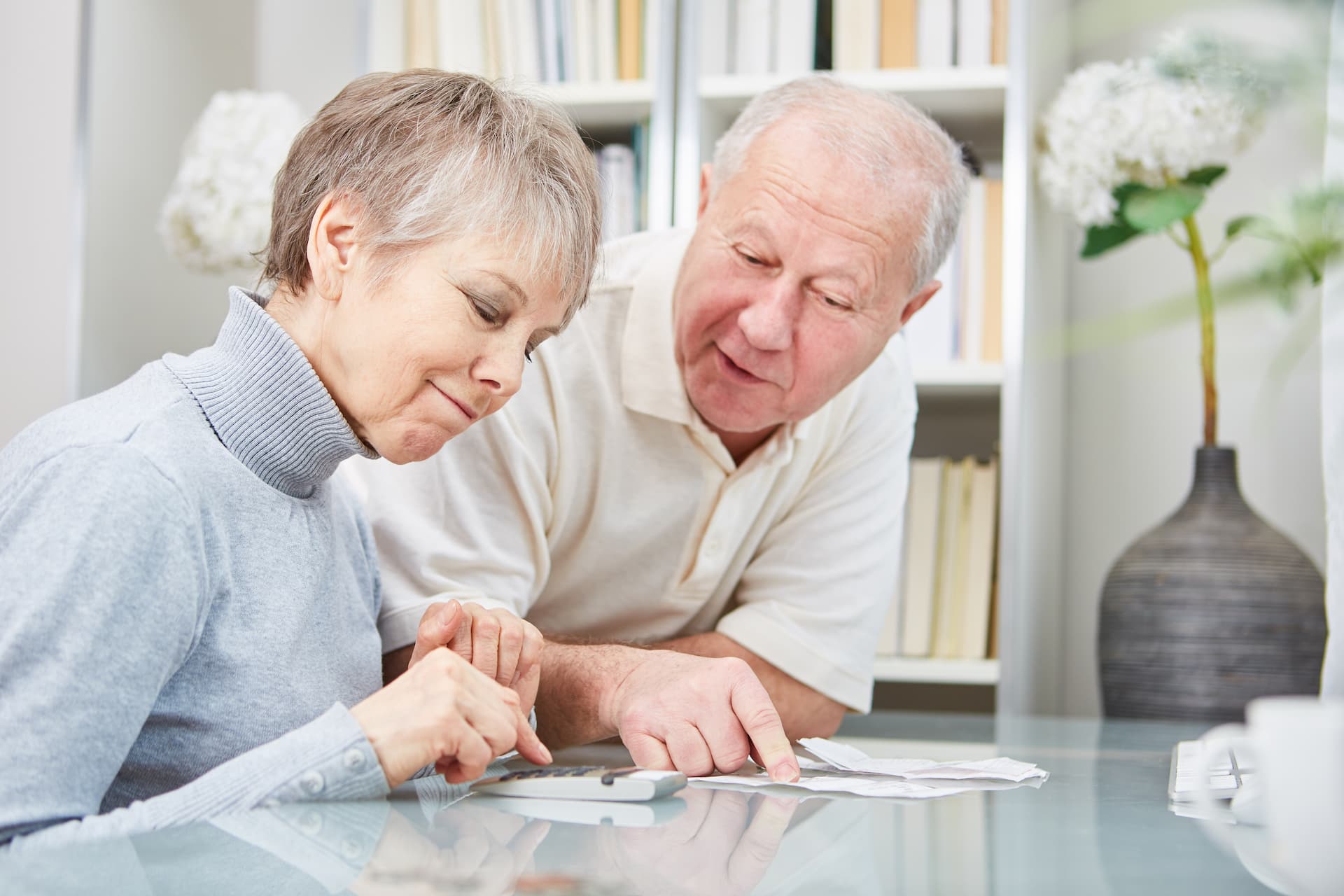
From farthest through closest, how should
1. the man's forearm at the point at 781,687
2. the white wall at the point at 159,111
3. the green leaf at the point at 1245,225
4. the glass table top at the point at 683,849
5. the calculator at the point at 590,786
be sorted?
the white wall at the point at 159,111 < the green leaf at the point at 1245,225 < the man's forearm at the point at 781,687 < the calculator at the point at 590,786 < the glass table top at the point at 683,849

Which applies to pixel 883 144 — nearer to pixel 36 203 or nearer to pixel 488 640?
pixel 488 640

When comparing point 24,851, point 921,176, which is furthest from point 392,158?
point 921,176

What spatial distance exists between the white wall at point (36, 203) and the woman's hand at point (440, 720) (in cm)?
155

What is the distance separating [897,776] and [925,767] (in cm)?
4

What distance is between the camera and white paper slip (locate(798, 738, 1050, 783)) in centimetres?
96

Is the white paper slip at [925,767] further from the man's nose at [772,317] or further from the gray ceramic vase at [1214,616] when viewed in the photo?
the gray ceramic vase at [1214,616]

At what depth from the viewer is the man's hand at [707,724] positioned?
38.3 inches

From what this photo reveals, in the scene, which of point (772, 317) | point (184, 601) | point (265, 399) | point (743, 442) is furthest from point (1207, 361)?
point (184, 601)

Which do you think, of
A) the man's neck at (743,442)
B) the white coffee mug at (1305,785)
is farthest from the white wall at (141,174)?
the white coffee mug at (1305,785)

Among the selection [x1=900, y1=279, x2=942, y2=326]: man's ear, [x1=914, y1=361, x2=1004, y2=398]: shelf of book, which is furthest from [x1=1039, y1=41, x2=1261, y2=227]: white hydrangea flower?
[x1=900, y1=279, x2=942, y2=326]: man's ear

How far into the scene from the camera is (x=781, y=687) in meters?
1.48

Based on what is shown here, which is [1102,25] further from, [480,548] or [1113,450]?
[1113,450]

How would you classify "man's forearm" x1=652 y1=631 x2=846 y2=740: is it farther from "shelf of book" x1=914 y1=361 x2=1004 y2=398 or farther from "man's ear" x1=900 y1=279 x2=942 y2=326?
"shelf of book" x1=914 y1=361 x2=1004 y2=398

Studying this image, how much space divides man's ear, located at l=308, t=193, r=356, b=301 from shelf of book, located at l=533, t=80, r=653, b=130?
3.98ft
